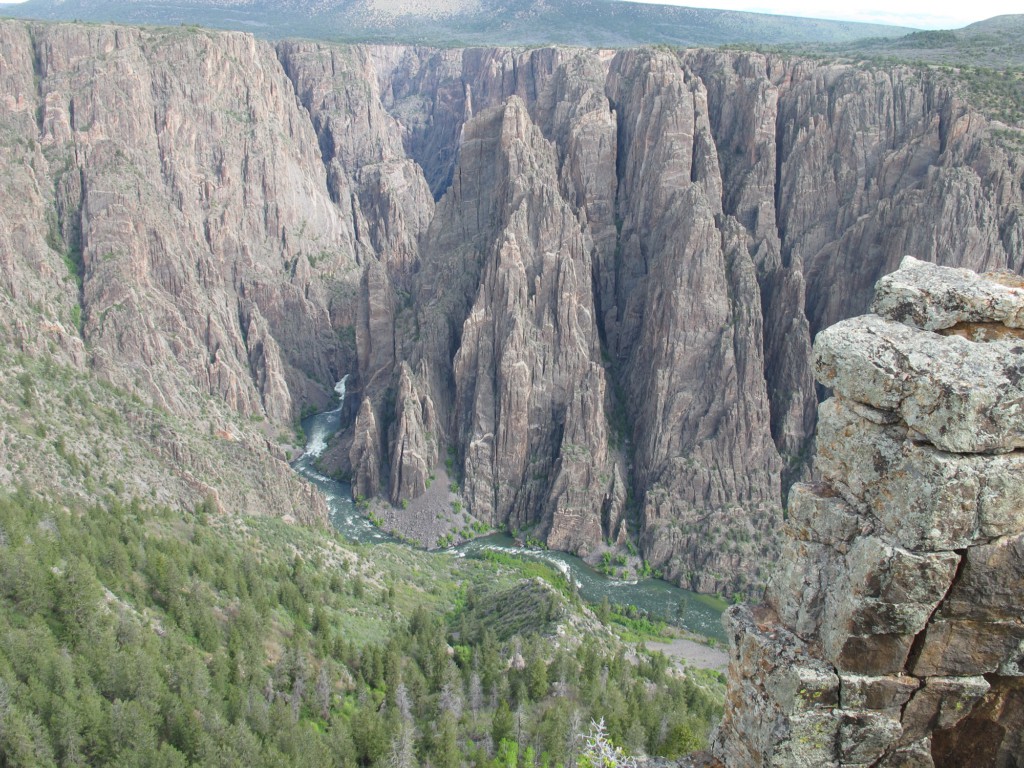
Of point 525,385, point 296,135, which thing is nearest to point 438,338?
point 525,385

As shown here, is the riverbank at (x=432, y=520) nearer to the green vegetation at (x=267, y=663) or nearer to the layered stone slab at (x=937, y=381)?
the green vegetation at (x=267, y=663)

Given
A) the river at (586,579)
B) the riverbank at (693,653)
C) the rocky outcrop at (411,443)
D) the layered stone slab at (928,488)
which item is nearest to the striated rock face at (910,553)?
the layered stone slab at (928,488)

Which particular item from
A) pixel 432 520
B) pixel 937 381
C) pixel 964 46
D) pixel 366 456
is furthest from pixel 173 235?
pixel 964 46

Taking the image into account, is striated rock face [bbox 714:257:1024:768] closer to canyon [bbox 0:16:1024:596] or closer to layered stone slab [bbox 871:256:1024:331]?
layered stone slab [bbox 871:256:1024:331]

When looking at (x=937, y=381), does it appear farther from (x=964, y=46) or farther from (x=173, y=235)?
(x=964, y=46)

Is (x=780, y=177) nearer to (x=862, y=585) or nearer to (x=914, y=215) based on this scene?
(x=914, y=215)

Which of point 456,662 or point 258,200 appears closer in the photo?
point 456,662

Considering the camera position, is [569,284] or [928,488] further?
[569,284]

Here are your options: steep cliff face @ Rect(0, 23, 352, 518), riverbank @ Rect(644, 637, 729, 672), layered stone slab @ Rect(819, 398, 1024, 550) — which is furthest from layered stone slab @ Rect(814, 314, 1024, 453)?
steep cliff face @ Rect(0, 23, 352, 518)
